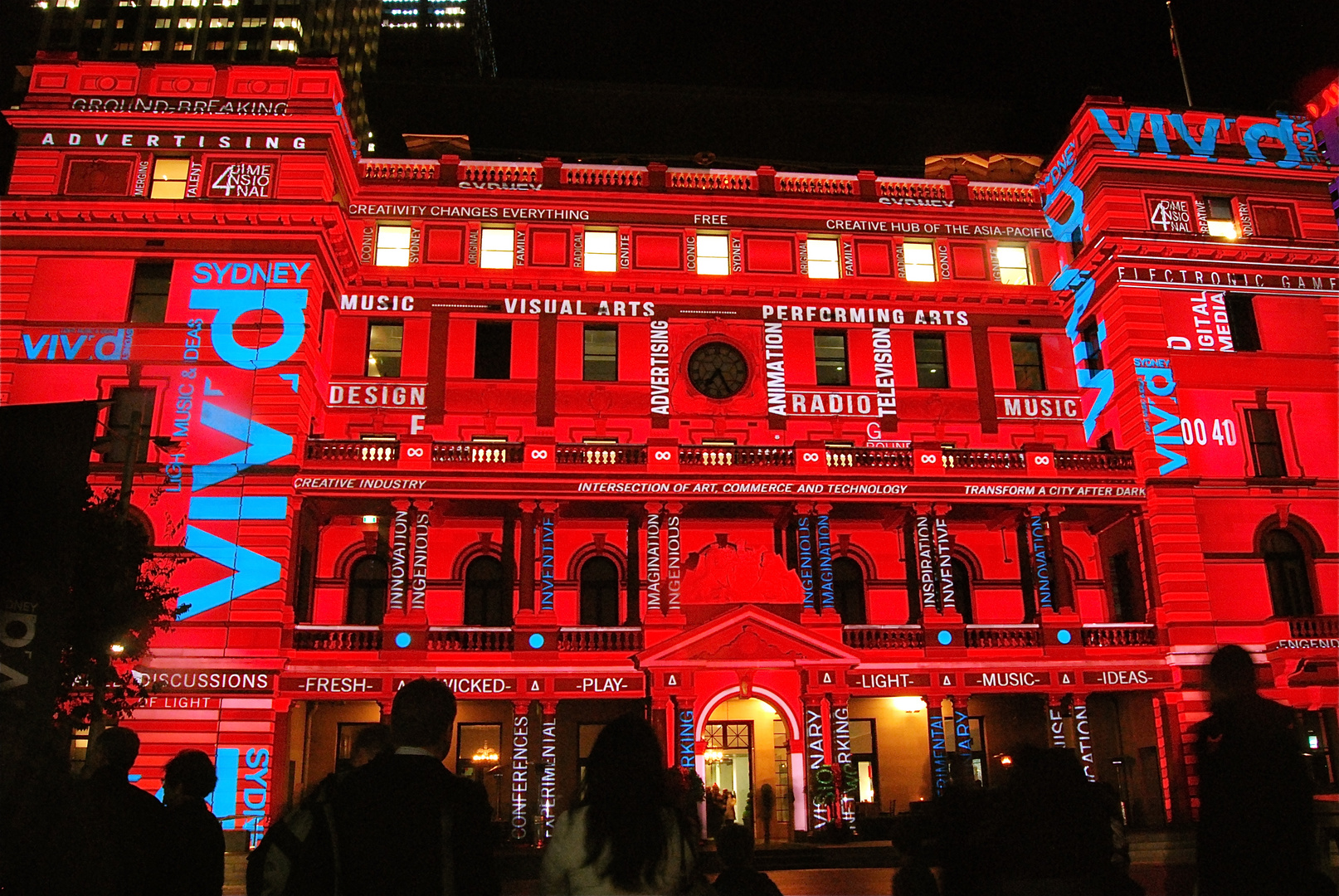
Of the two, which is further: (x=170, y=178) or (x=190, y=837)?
(x=170, y=178)

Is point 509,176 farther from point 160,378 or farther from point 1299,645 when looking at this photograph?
point 1299,645

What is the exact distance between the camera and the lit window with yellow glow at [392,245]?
34.8 metres

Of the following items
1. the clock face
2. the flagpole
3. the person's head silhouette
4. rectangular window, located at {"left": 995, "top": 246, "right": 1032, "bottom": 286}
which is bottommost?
the person's head silhouette

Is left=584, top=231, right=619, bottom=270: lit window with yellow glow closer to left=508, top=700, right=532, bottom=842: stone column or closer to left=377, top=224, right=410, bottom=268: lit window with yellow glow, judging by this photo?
left=377, top=224, right=410, bottom=268: lit window with yellow glow

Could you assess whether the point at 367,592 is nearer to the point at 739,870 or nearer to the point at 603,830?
the point at 739,870

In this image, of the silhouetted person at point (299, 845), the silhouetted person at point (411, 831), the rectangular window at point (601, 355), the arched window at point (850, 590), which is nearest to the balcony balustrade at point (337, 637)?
the rectangular window at point (601, 355)

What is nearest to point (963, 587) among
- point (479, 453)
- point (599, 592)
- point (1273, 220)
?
point (599, 592)

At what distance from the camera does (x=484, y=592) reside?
32.2 m

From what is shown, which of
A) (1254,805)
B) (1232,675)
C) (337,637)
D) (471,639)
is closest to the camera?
(1254,805)

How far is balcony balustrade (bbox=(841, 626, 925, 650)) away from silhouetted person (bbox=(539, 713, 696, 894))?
25.1 meters

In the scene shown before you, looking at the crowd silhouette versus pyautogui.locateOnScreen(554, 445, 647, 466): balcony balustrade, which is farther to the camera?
pyautogui.locateOnScreen(554, 445, 647, 466): balcony balustrade

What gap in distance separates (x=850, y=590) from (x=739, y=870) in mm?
27006

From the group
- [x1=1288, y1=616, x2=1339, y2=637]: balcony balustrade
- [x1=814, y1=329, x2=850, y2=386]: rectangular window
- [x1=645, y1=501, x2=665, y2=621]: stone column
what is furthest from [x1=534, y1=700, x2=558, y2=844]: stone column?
[x1=1288, y1=616, x2=1339, y2=637]: balcony balustrade

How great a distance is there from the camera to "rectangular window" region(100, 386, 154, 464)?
2850 centimetres
